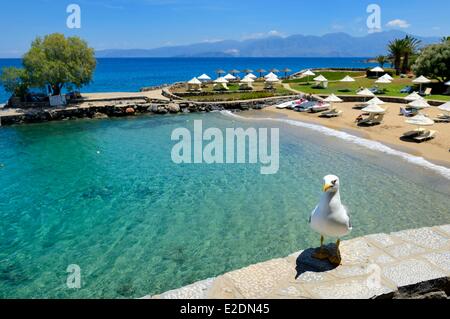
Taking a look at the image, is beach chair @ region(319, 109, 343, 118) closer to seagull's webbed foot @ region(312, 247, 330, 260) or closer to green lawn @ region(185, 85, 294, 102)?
green lawn @ region(185, 85, 294, 102)

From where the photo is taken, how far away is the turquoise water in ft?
33.7

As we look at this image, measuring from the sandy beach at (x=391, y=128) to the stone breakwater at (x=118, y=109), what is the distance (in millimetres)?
3475

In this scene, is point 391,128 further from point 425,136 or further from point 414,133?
point 425,136

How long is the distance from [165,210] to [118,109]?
2646 centimetres

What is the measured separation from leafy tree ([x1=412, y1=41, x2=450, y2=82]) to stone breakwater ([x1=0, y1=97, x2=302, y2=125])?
1524cm

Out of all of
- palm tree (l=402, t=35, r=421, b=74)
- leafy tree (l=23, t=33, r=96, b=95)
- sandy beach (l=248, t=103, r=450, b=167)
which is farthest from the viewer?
palm tree (l=402, t=35, r=421, b=74)

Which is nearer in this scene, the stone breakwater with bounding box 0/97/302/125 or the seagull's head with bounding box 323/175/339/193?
the seagull's head with bounding box 323/175/339/193

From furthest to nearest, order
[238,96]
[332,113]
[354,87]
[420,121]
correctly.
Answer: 1. [354,87]
2. [238,96]
3. [332,113]
4. [420,121]

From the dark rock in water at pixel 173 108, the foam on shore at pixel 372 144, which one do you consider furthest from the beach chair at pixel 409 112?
the dark rock in water at pixel 173 108

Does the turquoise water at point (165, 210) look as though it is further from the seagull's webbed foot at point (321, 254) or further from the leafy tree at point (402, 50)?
the leafy tree at point (402, 50)

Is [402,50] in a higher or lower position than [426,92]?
higher

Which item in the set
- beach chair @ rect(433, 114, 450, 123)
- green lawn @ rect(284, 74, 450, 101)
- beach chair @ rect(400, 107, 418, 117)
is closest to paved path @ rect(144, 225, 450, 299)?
beach chair @ rect(433, 114, 450, 123)

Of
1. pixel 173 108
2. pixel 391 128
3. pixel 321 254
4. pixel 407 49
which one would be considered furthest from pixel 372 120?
pixel 407 49

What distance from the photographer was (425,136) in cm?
2328
